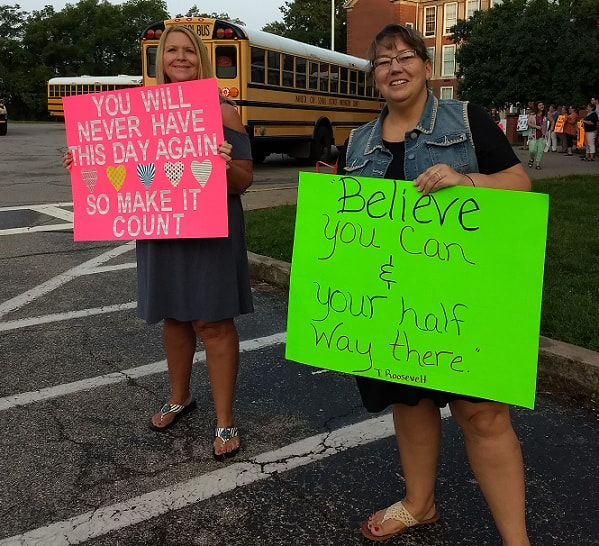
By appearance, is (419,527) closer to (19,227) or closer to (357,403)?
(357,403)

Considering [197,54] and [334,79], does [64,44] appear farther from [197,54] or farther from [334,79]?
[197,54]

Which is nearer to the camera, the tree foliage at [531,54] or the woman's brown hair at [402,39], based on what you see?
the woman's brown hair at [402,39]

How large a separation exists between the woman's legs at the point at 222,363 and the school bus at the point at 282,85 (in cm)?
928

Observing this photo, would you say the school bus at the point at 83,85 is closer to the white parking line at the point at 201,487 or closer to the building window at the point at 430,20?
the building window at the point at 430,20

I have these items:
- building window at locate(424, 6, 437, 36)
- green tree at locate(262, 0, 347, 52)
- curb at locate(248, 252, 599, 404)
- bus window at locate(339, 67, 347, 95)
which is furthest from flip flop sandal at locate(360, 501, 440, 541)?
green tree at locate(262, 0, 347, 52)

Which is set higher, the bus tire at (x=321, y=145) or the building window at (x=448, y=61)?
the building window at (x=448, y=61)

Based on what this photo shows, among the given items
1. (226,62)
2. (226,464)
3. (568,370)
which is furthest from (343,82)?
(226,464)

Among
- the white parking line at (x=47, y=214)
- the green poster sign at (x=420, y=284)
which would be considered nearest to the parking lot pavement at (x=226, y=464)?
the green poster sign at (x=420, y=284)

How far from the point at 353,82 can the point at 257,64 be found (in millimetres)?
4426

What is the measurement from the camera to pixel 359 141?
232cm

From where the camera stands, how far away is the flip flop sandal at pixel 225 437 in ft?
9.89

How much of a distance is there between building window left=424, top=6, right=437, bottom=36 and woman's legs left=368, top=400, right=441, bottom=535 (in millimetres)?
54607

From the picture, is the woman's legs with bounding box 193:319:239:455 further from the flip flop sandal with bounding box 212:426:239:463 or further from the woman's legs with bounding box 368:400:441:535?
the woman's legs with bounding box 368:400:441:535

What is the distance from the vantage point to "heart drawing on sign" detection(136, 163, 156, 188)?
2.86m
